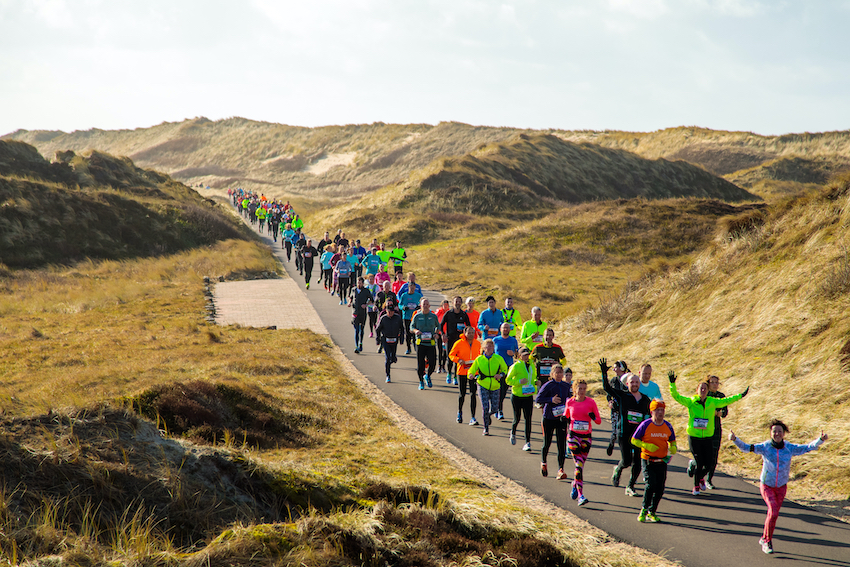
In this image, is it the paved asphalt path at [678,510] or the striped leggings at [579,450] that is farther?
the striped leggings at [579,450]

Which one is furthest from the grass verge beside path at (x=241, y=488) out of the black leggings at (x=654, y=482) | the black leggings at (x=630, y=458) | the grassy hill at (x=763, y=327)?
the grassy hill at (x=763, y=327)

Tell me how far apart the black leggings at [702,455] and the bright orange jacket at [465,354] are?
4653 millimetres

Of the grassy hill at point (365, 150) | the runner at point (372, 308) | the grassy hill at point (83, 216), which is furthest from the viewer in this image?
the grassy hill at point (365, 150)

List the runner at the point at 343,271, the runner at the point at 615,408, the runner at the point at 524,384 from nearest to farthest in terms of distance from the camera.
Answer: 1. the runner at the point at 615,408
2. the runner at the point at 524,384
3. the runner at the point at 343,271

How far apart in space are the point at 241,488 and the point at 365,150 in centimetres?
12237

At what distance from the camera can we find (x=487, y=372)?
11477 millimetres

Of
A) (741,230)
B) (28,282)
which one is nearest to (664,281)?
(741,230)

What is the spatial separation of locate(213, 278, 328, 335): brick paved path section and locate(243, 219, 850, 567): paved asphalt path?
33.1 feet

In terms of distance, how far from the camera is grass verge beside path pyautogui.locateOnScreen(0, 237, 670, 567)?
214 inches

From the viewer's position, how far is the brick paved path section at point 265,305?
853 inches

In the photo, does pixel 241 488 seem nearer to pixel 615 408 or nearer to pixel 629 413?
pixel 629 413

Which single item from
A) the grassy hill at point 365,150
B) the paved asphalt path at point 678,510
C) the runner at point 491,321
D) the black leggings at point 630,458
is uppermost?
the grassy hill at point 365,150

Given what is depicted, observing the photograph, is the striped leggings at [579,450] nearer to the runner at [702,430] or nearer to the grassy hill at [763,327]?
the runner at [702,430]

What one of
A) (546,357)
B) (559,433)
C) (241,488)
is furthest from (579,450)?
(241,488)
